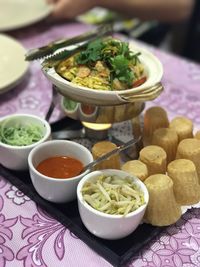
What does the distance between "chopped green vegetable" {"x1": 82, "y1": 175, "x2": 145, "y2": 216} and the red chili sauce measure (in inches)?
2.4

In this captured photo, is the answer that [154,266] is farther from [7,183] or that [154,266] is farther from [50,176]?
[7,183]

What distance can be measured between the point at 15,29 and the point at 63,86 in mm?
714

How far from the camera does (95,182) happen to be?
0.79 m

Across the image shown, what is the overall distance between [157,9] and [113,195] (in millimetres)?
1298

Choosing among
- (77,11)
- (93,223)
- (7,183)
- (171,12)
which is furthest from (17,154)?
(171,12)

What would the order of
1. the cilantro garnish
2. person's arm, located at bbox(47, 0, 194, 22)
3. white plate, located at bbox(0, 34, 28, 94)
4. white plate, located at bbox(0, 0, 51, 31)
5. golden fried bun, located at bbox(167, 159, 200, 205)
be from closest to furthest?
golden fried bun, located at bbox(167, 159, 200, 205) < the cilantro garnish < white plate, located at bbox(0, 34, 28, 94) < white plate, located at bbox(0, 0, 51, 31) < person's arm, located at bbox(47, 0, 194, 22)

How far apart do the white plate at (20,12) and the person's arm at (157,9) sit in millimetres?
339

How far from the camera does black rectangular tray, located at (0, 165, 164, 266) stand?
2.39 feet

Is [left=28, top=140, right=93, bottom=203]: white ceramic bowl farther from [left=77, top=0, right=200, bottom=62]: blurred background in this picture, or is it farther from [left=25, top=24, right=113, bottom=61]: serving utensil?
[left=77, top=0, right=200, bottom=62]: blurred background

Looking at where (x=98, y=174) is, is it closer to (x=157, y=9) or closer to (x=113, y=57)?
(x=113, y=57)

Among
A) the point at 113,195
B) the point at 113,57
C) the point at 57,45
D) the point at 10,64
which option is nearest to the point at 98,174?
the point at 113,195

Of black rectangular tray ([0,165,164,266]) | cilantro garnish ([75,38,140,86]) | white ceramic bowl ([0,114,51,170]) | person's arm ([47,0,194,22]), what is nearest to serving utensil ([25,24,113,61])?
cilantro garnish ([75,38,140,86])

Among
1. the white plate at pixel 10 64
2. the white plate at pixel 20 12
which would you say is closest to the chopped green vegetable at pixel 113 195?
the white plate at pixel 10 64

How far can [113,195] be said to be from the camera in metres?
0.75
